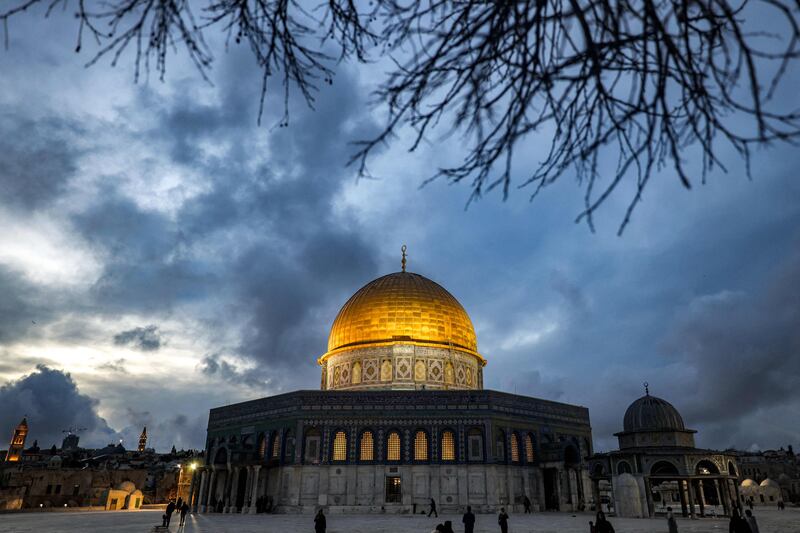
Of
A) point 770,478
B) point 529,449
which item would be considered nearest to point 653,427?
point 529,449

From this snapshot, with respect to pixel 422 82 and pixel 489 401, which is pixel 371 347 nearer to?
pixel 489 401

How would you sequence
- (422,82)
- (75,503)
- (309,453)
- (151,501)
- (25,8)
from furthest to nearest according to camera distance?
1. (151,501)
2. (75,503)
3. (309,453)
4. (422,82)
5. (25,8)

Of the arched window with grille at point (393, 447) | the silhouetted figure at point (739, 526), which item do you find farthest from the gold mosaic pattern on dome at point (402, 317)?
the silhouetted figure at point (739, 526)

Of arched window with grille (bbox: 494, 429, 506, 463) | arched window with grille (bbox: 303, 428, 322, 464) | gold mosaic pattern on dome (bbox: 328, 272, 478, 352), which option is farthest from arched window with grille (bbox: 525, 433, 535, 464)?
arched window with grille (bbox: 303, 428, 322, 464)

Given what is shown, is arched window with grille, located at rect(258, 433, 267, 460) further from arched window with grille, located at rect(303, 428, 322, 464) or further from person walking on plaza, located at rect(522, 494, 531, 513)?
person walking on plaza, located at rect(522, 494, 531, 513)

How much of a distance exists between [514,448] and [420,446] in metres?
5.65

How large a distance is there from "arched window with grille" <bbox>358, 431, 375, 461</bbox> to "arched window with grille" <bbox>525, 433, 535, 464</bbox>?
8.88 m

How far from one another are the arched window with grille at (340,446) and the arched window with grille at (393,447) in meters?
2.38

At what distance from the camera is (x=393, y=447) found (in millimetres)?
31641

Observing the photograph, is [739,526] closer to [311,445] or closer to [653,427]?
[311,445]

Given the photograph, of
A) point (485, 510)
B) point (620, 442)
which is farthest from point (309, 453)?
point (620, 442)

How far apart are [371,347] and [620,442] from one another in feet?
56.3

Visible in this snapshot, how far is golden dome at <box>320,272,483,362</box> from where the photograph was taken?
3759 cm

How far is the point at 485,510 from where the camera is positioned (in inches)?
1155
